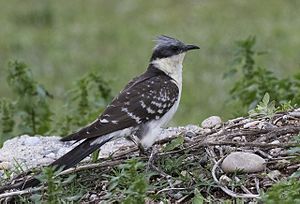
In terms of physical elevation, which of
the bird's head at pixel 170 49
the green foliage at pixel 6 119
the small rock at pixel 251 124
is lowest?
the green foliage at pixel 6 119

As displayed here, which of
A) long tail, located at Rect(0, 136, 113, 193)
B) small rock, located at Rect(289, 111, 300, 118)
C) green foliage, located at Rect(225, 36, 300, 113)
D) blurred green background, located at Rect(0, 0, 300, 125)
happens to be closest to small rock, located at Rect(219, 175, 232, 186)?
long tail, located at Rect(0, 136, 113, 193)

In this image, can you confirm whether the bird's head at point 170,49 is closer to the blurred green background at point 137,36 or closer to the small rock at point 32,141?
the small rock at point 32,141

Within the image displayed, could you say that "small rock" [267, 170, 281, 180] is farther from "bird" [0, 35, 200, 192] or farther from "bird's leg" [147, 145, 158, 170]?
"bird" [0, 35, 200, 192]

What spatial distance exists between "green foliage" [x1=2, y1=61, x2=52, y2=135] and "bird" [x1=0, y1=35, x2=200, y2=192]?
239cm

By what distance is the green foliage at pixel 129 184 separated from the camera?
6.36 metres

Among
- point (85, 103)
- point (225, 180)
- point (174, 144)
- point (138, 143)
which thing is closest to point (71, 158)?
point (138, 143)

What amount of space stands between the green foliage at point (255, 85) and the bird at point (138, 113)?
1949 millimetres

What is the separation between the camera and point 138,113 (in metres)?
7.96

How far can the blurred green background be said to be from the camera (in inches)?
649

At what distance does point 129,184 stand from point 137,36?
40.7ft

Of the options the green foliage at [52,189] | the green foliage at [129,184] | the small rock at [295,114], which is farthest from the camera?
the small rock at [295,114]

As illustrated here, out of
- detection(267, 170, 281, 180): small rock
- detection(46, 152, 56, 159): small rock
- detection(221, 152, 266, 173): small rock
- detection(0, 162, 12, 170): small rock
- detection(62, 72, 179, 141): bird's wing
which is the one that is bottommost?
detection(0, 162, 12, 170): small rock

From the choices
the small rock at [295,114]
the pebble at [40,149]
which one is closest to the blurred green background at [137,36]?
the pebble at [40,149]

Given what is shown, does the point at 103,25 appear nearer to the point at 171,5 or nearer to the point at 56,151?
the point at 171,5
